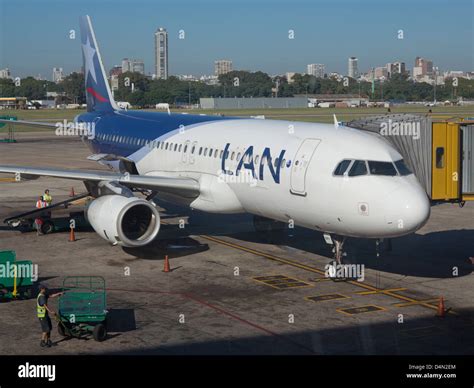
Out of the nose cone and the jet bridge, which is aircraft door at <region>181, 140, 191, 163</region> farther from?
the nose cone

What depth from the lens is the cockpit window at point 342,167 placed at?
2119 cm

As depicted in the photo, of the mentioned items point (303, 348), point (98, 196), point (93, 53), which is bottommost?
point (303, 348)

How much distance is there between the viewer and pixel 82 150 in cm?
7575

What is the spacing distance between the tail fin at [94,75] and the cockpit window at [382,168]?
2171cm

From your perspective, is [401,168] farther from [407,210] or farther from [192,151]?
[192,151]

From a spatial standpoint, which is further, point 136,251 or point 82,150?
point 82,150

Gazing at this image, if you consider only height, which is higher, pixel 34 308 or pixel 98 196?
pixel 98 196
